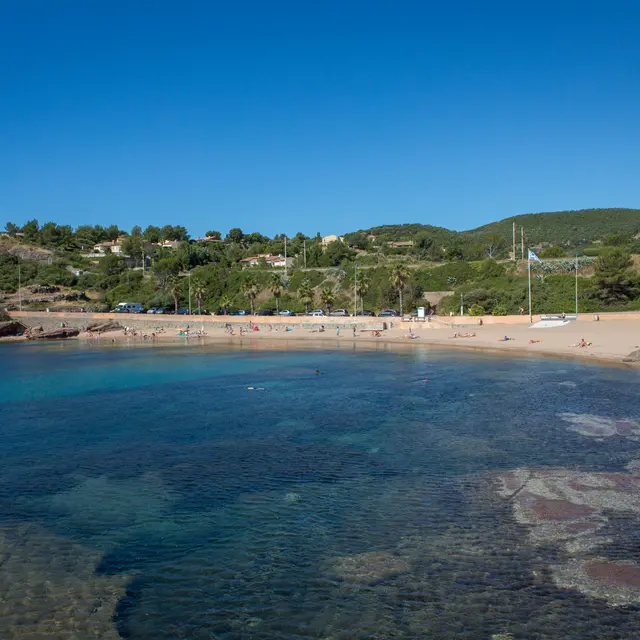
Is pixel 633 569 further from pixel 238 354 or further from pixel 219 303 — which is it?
pixel 219 303

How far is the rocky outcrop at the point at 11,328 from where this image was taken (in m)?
75.2

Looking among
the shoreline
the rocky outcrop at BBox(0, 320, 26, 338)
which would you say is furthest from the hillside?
the rocky outcrop at BBox(0, 320, 26, 338)

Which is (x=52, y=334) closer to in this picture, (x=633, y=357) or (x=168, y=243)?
(x=633, y=357)

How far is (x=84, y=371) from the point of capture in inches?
1569

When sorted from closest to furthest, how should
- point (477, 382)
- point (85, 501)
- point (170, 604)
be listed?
point (170, 604) < point (85, 501) < point (477, 382)

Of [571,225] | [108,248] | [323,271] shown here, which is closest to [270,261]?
[323,271]

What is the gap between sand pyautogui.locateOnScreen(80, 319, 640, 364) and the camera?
135ft

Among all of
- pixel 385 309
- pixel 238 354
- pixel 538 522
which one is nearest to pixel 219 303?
pixel 385 309

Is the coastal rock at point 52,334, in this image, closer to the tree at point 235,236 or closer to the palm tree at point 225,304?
the palm tree at point 225,304

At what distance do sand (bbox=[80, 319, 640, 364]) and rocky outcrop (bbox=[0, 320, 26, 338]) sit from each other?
1406cm

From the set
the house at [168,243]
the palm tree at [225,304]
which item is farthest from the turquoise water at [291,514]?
the house at [168,243]

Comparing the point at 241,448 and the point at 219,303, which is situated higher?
the point at 219,303

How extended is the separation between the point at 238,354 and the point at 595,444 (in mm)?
34261

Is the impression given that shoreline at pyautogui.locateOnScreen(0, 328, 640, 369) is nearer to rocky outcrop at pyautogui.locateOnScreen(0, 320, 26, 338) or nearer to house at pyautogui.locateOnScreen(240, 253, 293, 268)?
rocky outcrop at pyautogui.locateOnScreen(0, 320, 26, 338)
